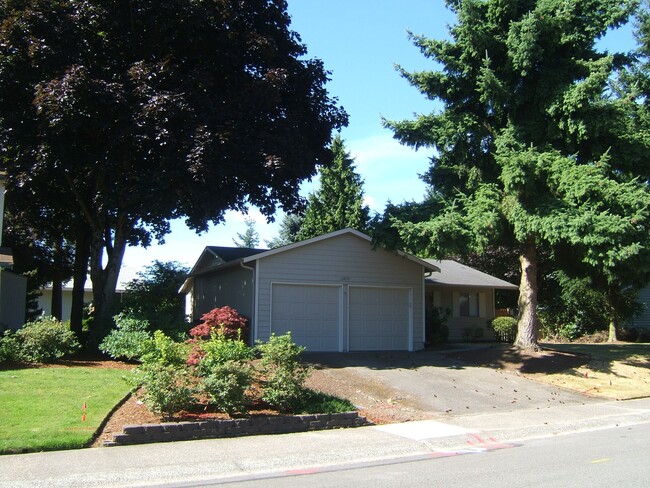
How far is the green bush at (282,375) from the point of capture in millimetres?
11172

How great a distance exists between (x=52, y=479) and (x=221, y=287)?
15804 mm

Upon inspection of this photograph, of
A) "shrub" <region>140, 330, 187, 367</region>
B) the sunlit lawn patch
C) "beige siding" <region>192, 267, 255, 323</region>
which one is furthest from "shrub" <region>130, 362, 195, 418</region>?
the sunlit lawn patch

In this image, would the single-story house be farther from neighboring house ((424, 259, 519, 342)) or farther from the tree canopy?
neighboring house ((424, 259, 519, 342))

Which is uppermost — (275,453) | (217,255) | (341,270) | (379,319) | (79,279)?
(217,255)

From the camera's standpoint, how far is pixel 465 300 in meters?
29.1

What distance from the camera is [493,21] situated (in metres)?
19.9

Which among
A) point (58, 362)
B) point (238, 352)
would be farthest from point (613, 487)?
point (58, 362)

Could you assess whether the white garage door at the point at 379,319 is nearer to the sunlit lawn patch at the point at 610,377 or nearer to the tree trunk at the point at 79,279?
the sunlit lawn patch at the point at 610,377

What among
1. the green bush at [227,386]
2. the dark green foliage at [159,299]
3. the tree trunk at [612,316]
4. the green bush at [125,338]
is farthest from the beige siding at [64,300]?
the green bush at [227,386]

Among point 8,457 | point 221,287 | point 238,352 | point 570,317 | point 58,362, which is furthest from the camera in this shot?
point 570,317

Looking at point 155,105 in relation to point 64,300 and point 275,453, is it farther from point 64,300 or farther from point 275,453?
point 64,300

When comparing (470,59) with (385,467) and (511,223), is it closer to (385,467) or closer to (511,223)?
(511,223)

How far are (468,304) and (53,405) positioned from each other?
22.0 metres

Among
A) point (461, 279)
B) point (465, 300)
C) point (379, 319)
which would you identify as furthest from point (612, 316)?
point (379, 319)
